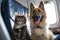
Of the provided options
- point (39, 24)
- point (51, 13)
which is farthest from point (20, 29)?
point (51, 13)

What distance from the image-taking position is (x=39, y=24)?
6.07 ft

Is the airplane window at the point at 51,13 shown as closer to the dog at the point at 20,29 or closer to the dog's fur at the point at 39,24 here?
the dog's fur at the point at 39,24

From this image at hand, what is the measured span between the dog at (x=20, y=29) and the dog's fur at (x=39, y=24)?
2.5 inches

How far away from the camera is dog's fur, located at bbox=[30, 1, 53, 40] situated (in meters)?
1.84

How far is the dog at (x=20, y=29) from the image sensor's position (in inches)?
73.8

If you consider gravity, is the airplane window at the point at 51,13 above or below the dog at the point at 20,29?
above

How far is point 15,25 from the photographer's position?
188cm

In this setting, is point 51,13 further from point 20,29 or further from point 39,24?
point 20,29

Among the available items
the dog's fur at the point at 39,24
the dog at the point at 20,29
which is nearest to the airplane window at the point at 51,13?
the dog's fur at the point at 39,24

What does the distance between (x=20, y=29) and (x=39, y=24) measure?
178 millimetres

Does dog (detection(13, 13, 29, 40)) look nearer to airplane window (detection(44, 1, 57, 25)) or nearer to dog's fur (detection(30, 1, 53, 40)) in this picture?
dog's fur (detection(30, 1, 53, 40))

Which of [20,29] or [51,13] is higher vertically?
[51,13]

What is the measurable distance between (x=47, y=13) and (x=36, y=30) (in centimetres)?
18

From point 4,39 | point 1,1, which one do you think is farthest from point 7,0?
point 4,39
